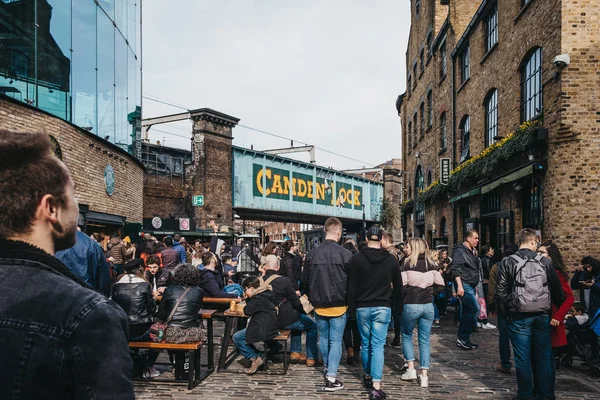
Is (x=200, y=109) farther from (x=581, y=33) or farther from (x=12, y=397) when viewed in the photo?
(x=12, y=397)

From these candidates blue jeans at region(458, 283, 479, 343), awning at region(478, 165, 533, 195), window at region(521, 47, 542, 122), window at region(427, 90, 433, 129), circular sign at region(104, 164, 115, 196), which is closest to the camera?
blue jeans at region(458, 283, 479, 343)

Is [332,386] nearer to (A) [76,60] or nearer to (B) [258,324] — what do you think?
(B) [258,324]

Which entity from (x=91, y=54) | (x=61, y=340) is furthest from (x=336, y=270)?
(x=91, y=54)

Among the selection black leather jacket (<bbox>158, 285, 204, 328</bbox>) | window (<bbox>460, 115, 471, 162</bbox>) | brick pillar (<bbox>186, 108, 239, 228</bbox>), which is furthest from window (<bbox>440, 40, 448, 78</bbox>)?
black leather jacket (<bbox>158, 285, 204, 328</bbox>)

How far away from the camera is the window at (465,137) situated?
18812 mm

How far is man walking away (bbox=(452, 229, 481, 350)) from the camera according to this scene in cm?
830

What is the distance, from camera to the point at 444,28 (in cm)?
2206

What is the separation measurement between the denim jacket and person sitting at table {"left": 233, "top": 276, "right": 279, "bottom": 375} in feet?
18.3

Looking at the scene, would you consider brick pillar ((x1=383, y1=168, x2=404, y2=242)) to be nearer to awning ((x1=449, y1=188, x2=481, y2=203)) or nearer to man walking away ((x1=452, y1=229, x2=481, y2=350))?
awning ((x1=449, y1=188, x2=481, y2=203))

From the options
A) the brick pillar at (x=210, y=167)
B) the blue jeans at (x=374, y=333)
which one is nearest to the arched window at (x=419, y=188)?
the brick pillar at (x=210, y=167)

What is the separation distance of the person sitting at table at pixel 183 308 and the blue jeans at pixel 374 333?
2043mm

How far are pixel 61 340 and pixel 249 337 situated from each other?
18.8 ft

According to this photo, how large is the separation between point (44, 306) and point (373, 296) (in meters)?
4.81

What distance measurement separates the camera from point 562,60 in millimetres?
10727
